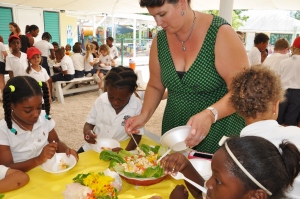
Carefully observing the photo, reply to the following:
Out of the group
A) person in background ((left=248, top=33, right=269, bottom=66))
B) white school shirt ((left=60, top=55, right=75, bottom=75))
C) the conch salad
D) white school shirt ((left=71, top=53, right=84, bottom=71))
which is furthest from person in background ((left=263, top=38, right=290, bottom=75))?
white school shirt ((left=71, top=53, right=84, bottom=71))

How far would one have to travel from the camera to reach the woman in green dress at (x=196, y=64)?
4.09 ft

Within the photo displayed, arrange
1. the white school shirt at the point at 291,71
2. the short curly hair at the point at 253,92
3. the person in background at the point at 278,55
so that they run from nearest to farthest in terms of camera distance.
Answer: the short curly hair at the point at 253,92
the white school shirt at the point at 291,71
the person in background at the point at 278,55

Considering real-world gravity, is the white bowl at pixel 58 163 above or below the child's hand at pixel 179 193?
below

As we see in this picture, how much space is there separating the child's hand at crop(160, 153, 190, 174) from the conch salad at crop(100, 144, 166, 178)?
6 centimetres

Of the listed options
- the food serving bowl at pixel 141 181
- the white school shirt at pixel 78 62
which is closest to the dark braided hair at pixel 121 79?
the food serving bowl at pixel 141 181

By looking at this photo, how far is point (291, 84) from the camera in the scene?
3777 mm

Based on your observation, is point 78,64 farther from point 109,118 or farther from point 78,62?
point 109,118

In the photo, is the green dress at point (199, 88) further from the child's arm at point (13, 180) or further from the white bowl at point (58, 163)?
the child's arm at point (13, 180)

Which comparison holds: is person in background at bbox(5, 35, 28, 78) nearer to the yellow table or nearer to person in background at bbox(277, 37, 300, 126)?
the yellow table

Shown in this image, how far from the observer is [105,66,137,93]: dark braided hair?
1.83 meters

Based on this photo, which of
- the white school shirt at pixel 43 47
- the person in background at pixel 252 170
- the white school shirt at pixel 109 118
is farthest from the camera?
the white school shirt at pixel 43 47

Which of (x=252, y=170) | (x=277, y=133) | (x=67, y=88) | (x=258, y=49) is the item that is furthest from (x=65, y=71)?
(x=252, y=170)

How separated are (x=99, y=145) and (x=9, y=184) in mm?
549

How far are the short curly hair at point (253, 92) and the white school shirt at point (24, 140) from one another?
1.20 m
